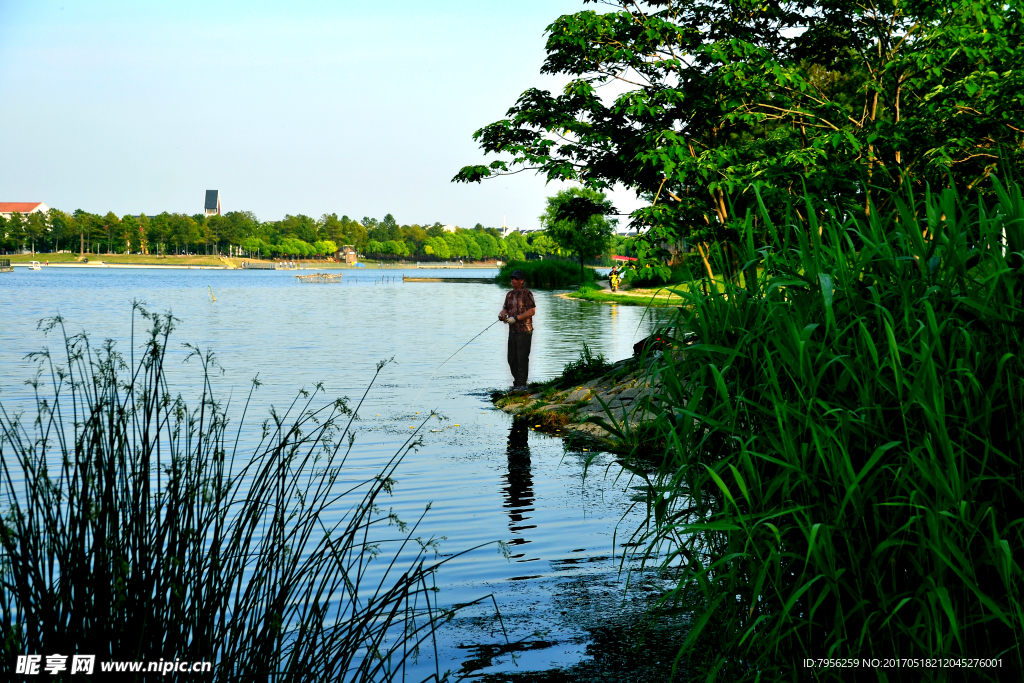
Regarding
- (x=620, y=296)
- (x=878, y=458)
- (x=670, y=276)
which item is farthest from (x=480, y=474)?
(x=620, y=296)

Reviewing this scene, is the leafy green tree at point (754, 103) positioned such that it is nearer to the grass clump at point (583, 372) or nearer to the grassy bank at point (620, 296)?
the grass clump at point (583, 372)

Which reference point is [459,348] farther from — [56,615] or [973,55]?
[56,615]

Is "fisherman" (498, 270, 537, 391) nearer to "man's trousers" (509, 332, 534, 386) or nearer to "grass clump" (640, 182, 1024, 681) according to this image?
"man's trousers" (509, 332, 534, 386)

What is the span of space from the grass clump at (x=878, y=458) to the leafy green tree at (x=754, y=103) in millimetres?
9253

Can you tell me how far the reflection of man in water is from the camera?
7.68m

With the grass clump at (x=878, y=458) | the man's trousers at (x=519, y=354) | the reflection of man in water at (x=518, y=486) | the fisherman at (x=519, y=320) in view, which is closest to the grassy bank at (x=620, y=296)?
the man's trousers at (x=519, y=354)

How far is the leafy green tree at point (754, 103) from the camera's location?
14219 mm

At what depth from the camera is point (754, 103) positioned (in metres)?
16.8

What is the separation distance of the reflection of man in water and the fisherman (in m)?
2.50

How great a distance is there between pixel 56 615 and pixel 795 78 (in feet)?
48.2

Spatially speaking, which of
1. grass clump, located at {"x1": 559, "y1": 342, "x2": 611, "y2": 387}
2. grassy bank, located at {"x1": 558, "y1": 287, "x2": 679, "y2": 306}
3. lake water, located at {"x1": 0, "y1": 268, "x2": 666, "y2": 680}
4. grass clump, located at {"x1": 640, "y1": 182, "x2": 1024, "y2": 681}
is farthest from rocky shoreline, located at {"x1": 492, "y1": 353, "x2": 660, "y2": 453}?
grassy bank, located at {"x1": 558, "y1": 287, "x2": 679, "y2": 306}

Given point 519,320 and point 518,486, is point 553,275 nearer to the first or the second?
point 519,320

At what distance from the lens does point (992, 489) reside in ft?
12.3

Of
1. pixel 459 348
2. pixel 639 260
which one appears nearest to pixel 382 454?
pixel 639 260
